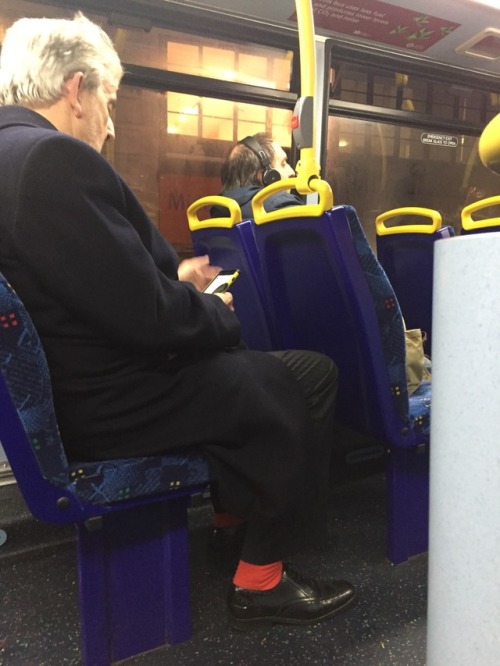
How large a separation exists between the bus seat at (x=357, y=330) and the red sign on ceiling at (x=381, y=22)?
5.54 ft

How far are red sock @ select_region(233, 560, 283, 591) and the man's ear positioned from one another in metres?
1.16

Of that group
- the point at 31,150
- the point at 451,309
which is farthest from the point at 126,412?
the point at 451,309

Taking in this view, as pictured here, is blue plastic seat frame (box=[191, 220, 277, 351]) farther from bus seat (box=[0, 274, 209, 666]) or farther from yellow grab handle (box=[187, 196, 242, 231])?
bus seat (box=[0, 274, 209, 666])

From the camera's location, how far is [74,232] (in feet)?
3.13

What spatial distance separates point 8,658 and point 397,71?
3.42m

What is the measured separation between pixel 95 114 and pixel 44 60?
146 mm

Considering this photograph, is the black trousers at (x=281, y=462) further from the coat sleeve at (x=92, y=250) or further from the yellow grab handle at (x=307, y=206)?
the yellow grab handle at (x=307, y=206)

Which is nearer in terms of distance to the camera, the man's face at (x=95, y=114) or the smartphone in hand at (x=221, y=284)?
the man's face at (x=95, y=114)

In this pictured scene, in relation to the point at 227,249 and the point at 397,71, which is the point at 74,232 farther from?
the point at 397,71

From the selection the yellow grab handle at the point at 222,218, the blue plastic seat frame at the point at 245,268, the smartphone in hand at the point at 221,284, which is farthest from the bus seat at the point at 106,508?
the yellow grab handle at the point at 222,218

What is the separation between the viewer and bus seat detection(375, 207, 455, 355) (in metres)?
2.13

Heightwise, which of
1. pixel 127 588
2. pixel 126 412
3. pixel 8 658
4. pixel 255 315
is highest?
pixel 255 315

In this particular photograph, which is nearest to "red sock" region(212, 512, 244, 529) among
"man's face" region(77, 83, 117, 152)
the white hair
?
"man's face" region(77, 83, 117, 152)

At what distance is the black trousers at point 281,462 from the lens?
116cm
